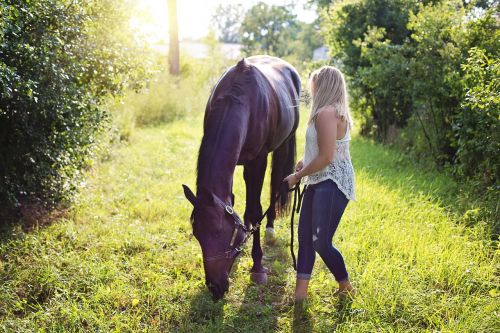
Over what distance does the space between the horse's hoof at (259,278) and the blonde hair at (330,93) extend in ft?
4.81

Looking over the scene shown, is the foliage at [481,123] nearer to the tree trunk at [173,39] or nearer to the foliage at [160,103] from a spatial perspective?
the foliage at [160,103]

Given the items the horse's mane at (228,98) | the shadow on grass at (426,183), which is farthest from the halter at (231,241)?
the shadow on grass at (426,183)

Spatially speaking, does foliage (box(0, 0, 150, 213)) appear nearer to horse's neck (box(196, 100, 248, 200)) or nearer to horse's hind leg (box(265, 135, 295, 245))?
horse's neck (box(196, 100, 248, 200))

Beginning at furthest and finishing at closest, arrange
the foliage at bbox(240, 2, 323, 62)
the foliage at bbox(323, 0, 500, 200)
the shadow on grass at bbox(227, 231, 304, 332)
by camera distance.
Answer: the foliage at bbox(240, 2, 323, 62), the foliage at bbox(323, 0, 500, 200), the shadow on grass at bbox(227, 231, 304, 332)

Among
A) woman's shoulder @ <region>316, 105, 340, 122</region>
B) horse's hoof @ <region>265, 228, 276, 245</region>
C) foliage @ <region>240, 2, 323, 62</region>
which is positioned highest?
foliage @ <region>240, 2, 323, 62</region>

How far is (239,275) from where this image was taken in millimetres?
3537

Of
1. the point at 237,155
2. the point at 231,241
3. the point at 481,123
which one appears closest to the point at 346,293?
the point at 231,241

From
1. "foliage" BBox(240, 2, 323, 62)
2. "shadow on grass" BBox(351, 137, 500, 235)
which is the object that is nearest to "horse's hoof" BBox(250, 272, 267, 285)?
"shadow on grass" BBox(351, 137, 500, 235)

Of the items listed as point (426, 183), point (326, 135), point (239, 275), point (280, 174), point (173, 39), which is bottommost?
point (239, 275)

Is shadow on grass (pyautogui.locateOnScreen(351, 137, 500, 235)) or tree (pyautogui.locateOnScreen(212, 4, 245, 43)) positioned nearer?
Result: shadow on grass (pyautogui.locateOnScreen(351, 137, 500, 235))

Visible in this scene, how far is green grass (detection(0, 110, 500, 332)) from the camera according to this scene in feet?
9.22

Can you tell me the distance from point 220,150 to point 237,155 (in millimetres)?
163

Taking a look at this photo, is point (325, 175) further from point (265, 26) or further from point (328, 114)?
point (265, 26)

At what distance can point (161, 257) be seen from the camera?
375 cm
